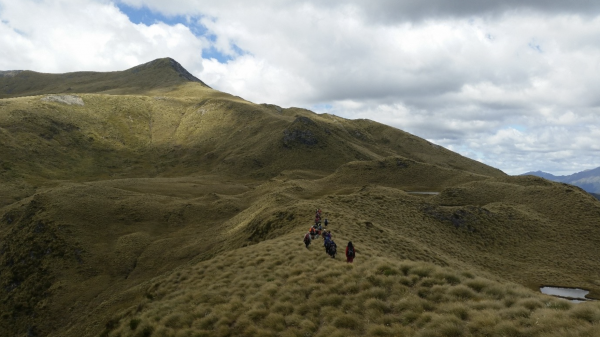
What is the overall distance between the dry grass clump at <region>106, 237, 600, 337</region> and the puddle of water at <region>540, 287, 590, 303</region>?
87.3 ft

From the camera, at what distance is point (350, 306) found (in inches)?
600

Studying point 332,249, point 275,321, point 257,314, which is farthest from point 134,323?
point 332,249

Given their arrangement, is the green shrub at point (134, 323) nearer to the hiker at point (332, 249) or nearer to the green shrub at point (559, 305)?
the hiker at point (332, 249)

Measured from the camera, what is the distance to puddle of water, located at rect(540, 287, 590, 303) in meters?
33.6

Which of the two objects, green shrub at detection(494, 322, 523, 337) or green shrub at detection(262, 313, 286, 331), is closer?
green shrub at detection(494, 322, 523, 337)

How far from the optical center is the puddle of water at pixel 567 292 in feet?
110

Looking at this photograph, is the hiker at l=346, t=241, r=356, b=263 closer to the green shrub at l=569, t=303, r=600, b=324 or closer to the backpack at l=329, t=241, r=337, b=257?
the backpack at l=329, t=241, r=337, b=257

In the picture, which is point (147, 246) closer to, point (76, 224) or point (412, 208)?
point (76, 224)

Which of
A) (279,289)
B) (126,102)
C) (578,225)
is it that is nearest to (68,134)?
(126,102)

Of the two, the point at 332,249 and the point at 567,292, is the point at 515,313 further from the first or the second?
the point at 567,292

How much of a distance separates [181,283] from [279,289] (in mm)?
11576

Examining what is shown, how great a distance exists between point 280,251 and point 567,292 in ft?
106

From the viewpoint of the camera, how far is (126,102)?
193250 mm

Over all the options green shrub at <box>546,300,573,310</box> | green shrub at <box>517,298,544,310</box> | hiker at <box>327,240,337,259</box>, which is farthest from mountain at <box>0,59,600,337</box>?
hiker at <box>327,240,337,259</box>
